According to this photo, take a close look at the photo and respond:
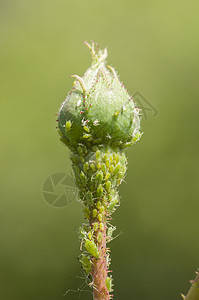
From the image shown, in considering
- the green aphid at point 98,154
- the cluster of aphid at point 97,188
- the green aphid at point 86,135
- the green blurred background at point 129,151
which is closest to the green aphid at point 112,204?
the cluster of aphid at point 97,188

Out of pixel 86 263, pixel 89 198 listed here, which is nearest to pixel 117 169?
pixel 89 198

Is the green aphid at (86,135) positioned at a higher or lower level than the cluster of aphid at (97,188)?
higher

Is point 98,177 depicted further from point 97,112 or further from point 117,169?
point 97,112

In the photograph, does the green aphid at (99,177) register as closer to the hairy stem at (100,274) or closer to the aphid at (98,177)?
the aphid at (98,177)
